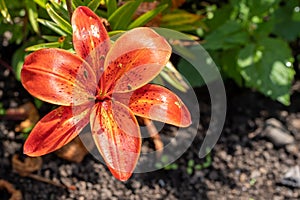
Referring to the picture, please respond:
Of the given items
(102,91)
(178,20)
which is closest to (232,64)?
(178,20)

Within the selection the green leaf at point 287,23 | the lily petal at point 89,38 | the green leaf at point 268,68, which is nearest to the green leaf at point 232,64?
the green leaf at point 268,68

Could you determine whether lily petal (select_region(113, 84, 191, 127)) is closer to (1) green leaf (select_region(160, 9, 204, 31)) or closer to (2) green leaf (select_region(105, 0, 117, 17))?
(2) green leaf (select_region(105, 0, 117, 17))

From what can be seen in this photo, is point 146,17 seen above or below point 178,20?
above

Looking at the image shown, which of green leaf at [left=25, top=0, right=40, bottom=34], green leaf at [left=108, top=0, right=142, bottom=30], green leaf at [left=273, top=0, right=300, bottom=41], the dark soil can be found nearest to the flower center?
green leaf at [left=108, top=0, right=142, bottom=30]

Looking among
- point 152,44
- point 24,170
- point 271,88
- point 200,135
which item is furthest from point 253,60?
point 24,170

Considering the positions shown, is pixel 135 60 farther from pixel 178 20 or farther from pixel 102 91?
pixel 178 20

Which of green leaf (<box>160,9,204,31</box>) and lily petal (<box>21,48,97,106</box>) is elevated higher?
lily petal (<box>21,48,97,106</box>)

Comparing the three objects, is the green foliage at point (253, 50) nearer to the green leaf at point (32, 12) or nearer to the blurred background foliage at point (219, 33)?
the blurred background foliage at point (219, 33)
